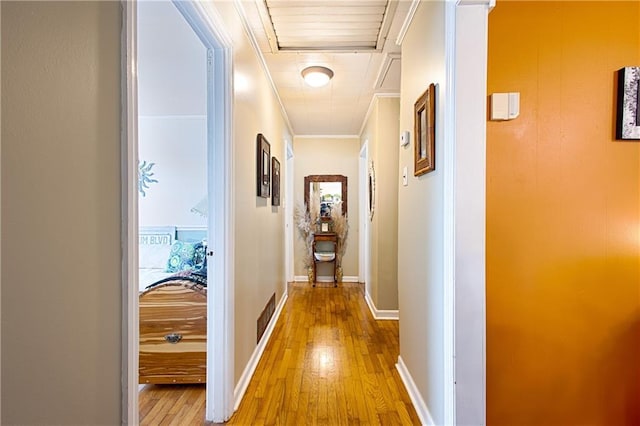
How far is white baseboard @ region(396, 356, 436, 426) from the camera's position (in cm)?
179

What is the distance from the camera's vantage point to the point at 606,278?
1.71 metres

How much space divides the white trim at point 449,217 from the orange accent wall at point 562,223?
0.33m

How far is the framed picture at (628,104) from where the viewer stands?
5.48 ft

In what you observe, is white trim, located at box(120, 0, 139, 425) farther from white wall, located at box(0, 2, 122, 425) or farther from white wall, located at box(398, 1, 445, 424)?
white wall, located at box(398, 1, 445, 424)

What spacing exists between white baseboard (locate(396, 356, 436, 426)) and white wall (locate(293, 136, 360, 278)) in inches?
129

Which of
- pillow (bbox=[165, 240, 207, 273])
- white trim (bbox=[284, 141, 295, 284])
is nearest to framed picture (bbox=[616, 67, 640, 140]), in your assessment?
pillow (bbox=[165, 240, 207, 273])

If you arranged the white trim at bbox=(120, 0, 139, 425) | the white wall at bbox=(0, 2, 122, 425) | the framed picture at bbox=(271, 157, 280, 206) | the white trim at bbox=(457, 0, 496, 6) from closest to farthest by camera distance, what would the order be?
the white wall at bbox=(0, 2, 122, 425), the white trim at bbox=(120, 0, 139, 425), the white trim at bbox=(457, 0, 496, 6), the framed picture at bbox=(271, 157, 280, 206)

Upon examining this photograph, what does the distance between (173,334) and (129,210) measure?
5.07 ft

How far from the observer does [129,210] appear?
971 mm

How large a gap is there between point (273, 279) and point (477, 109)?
2659 millimetres

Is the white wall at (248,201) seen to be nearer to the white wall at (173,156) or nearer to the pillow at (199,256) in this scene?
the pillow at (199,256)

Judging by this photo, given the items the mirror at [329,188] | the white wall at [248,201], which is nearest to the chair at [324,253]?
the mirror at [329,188]

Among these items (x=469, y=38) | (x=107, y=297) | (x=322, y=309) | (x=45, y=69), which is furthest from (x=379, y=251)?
(x=45, y=69)

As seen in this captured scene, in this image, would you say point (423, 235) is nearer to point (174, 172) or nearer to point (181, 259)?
point (181, 259)
